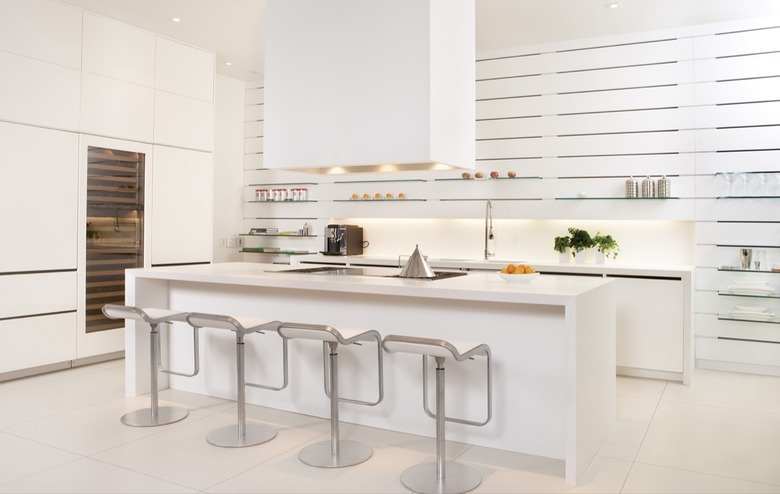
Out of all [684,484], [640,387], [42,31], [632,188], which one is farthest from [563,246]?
[42,31]

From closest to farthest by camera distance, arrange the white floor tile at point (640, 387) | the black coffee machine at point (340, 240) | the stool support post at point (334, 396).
Answer: the stool support post at point (334, 396)
the white floor tile at point (640, 387)
the black coffee machine at point (340, 240)

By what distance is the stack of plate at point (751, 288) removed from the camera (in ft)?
16.2

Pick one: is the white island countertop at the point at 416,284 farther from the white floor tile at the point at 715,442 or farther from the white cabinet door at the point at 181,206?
the white cabinet door at the point at 181,206

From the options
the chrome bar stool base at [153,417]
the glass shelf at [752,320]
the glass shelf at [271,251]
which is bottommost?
the chrome bar stool base at [153,417]

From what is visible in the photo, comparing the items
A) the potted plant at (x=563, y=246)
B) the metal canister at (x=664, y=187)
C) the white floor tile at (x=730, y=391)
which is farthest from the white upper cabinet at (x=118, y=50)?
the white floor tile at (x=730, y=391)

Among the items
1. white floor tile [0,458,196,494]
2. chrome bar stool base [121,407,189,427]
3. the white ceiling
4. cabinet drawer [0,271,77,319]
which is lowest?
white floor tile [0,458,196,494]

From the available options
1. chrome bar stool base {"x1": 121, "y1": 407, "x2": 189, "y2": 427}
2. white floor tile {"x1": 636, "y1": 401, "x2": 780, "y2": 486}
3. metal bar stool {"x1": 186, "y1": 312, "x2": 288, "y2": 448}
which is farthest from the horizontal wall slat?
chrome bar stool base {"x1": 121, "y1": 407, "x2": 189, "y2": 427}

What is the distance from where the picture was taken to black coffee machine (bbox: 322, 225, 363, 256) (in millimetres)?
6656

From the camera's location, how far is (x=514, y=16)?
520cm

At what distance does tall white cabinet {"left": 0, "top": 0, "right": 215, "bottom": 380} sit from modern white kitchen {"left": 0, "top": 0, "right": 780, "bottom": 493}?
0.02 meters

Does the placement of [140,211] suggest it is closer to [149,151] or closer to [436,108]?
[149,151]

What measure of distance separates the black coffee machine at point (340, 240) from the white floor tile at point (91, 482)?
12.6 feet

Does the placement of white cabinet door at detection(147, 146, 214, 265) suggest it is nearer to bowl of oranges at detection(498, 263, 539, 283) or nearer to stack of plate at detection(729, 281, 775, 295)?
bowl of oranges at detection(498, 263, 539, 283)

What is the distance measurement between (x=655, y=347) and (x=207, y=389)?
3670mm
